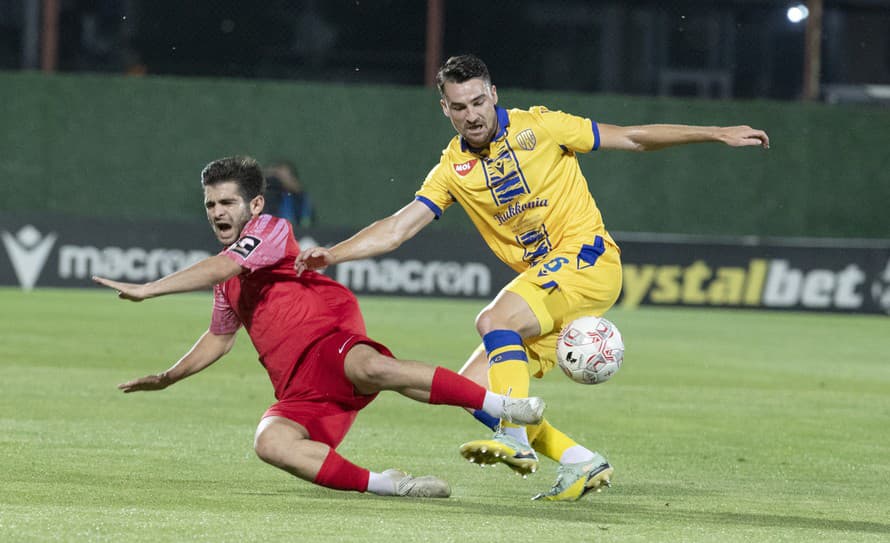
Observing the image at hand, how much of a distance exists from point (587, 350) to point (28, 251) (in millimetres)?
15035

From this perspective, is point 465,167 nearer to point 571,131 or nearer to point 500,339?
point 571,131

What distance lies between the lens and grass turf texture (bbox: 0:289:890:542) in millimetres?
6070

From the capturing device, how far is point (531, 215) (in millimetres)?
7516

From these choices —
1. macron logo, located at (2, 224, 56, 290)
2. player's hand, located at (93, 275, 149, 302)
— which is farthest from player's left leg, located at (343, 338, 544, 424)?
macron logo, located at (2, 224, 56, 290)

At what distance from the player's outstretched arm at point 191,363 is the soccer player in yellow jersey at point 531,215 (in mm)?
785

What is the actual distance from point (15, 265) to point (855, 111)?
12.9 meters

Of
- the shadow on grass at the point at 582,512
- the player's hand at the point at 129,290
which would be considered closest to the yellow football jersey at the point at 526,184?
the shadow on grass at the point at 582,512

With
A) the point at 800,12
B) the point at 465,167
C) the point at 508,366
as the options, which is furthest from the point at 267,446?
the point at 800,12

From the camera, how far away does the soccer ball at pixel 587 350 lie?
732 cm

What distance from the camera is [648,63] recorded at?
25500 mm

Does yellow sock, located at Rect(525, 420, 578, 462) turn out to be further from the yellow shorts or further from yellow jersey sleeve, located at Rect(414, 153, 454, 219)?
yellow jersey sleeve, located at Rect(414, 153, 454, 219)

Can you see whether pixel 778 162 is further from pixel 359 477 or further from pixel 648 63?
pixel 359 477

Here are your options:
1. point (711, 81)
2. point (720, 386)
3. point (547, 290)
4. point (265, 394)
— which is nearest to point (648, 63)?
point (711, 81)

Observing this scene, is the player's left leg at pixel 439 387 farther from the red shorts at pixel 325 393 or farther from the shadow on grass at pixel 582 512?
the shadow on grass at pixel 582 512
